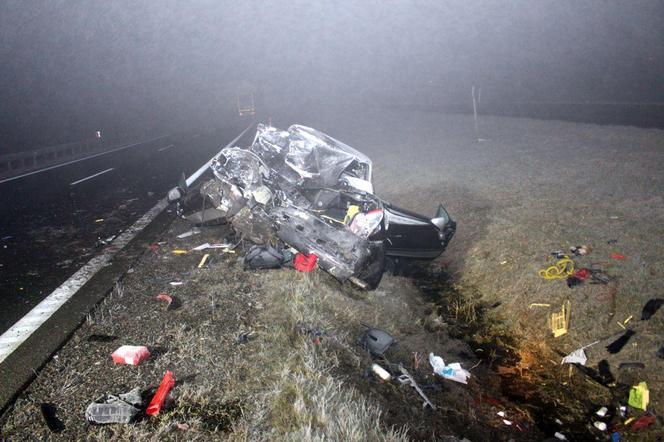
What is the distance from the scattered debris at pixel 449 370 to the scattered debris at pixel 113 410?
8.79 ft

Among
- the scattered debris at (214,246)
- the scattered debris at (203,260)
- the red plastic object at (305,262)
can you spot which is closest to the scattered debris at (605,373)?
the red plastic object at (305,262)

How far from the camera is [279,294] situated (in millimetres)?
4320

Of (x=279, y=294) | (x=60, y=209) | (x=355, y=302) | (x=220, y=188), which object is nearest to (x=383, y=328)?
(x=355, y=302)

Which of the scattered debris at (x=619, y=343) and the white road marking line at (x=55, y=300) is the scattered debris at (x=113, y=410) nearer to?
the white road marking line at (x=55, y=300)

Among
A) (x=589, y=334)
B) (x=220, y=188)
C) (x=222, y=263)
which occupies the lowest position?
(x=589, y=334)

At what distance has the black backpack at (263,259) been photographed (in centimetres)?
501

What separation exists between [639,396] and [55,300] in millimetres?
5478

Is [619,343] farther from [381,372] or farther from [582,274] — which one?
[381,372]

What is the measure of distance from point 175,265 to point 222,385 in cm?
256

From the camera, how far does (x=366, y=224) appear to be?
5.37m

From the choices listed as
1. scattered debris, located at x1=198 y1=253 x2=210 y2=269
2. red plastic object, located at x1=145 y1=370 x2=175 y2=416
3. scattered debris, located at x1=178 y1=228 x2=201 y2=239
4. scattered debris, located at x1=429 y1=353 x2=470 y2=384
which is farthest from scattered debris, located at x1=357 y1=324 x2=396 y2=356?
scattered debris, located at x1=178 y1=228 x2=201 y2=239

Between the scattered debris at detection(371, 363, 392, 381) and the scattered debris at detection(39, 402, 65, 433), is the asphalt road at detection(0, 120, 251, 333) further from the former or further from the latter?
the scattered debris at detection(371, 363, 392, 381)

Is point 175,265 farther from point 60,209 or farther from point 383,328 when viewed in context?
point 60,209

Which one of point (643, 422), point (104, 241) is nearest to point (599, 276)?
point (643, 422)
